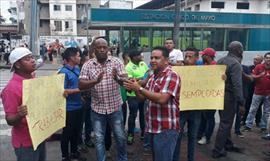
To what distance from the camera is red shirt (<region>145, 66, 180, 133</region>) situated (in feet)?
11.4

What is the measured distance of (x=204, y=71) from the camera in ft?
17.2

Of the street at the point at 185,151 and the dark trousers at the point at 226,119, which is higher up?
the dark trousers at the point at 226,119

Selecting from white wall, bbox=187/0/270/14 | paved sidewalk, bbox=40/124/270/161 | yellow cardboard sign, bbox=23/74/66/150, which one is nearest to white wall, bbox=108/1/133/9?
white wall, bbox=187/0/270/14

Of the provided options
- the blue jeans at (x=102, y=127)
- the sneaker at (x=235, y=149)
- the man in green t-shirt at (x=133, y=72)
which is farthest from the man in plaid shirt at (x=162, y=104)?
the sneaker at (x=235, y=149)

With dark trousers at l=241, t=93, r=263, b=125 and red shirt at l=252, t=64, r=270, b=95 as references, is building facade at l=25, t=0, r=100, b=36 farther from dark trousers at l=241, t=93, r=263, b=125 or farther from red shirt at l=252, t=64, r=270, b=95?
red shirt at l=252, t=64, r=270, b=95

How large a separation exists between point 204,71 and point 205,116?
4.71 feet

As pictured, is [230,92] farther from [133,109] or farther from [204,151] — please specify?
[133,109]

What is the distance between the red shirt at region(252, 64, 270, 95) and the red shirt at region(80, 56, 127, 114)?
374 centimetres

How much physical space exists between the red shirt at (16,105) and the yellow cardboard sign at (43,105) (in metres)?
0.06

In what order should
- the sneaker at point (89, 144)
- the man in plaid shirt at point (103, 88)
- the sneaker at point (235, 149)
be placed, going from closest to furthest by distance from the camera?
the man in plaid shirt at point (103, 88) < the sneaker at point (235, 149) < the sneaker at point (89, 144)

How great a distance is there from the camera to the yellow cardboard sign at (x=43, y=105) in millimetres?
3282

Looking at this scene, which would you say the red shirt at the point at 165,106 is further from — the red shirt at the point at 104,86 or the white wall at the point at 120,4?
the white wall at the point at 120,4

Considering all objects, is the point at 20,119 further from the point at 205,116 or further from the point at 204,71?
the point at 205,116

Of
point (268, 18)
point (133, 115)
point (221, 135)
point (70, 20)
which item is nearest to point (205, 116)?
point (221, 135)
